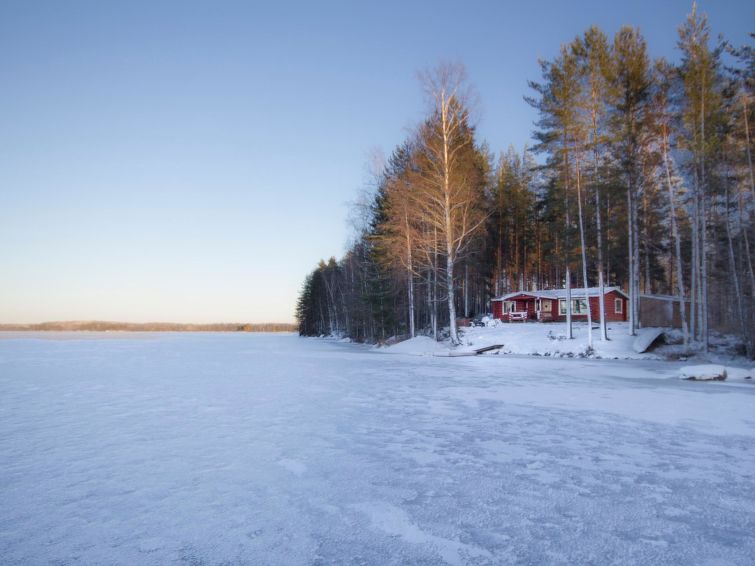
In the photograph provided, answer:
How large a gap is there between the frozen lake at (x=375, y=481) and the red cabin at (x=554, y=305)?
25.3 m

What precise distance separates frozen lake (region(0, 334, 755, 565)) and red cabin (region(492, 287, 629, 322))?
2525 centimetres

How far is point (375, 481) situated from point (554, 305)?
32145 millimetres

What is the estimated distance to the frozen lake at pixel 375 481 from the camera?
7.04 ft

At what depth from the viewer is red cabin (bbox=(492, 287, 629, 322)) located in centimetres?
3008

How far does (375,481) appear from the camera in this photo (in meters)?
3.14

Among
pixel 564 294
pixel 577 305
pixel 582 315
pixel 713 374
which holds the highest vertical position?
pixel 564 294

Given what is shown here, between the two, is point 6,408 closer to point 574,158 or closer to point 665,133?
point 574,158

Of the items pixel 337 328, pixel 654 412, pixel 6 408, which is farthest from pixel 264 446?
pixel 337 328

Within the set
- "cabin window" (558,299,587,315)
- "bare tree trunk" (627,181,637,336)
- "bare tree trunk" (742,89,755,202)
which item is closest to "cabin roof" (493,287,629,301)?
"cabin window" (558,299,587,315)

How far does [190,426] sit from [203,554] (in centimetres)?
317

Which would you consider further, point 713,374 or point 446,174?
point 446,174

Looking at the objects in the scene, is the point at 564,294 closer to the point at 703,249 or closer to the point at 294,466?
the point at 703,249

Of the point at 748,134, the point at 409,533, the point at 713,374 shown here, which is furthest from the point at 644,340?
the point at 409,533

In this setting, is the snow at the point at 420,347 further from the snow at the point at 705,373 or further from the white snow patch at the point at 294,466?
the white snow patch at the point at 294,466
